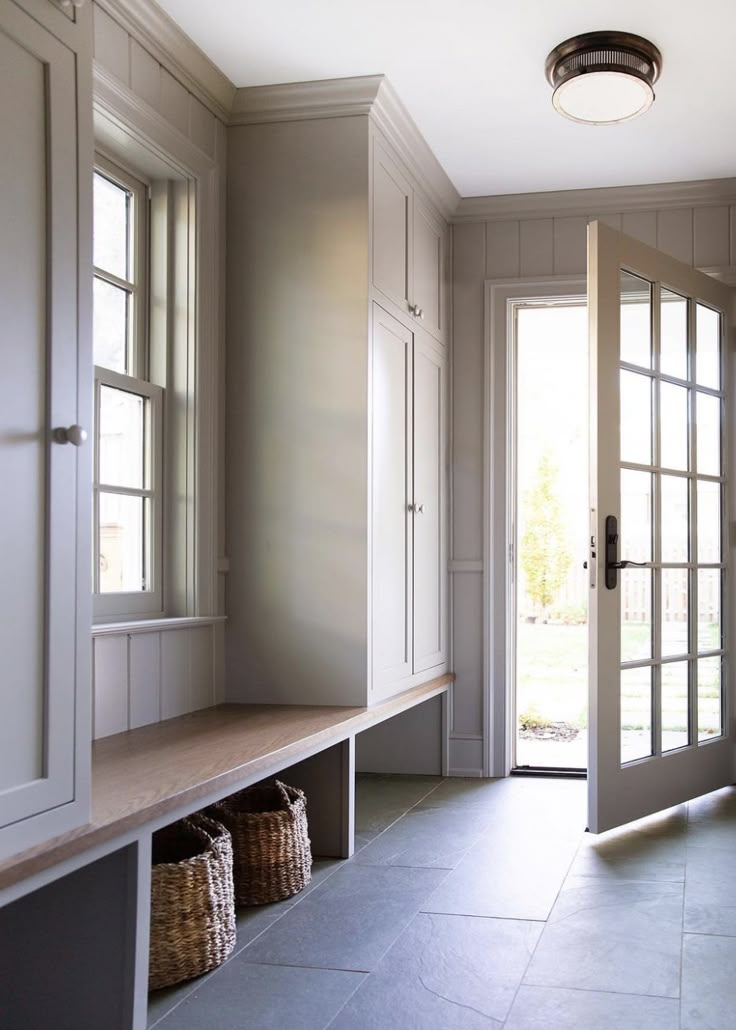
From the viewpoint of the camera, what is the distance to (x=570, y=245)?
468 cm

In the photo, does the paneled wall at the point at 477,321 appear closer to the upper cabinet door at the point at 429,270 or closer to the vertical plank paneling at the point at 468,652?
the vertical plank paneling at the point at 468,652

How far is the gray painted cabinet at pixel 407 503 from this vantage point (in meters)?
3.73

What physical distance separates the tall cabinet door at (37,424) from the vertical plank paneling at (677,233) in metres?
3.23

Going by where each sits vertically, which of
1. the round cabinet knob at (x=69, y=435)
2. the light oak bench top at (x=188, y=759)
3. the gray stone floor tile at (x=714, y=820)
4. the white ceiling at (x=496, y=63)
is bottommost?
the gray stone floor tile at (x=714, y=820)

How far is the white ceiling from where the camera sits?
3.09m

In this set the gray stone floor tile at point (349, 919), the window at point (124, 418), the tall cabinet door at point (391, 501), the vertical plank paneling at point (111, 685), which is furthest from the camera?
the tall cabinet door at point (391, 501)

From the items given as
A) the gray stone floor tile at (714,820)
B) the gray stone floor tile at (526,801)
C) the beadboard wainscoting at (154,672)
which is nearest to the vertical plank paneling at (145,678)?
the beadboard wainscoting at (154,672)

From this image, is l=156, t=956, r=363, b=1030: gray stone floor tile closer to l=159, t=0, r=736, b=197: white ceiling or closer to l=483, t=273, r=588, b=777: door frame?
l=483, t=273, r=588, b=777: door frame

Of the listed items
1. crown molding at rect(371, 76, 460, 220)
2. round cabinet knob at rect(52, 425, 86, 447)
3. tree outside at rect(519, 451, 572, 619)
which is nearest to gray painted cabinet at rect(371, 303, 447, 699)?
crown molding at rect(371, 76, 460, 220)

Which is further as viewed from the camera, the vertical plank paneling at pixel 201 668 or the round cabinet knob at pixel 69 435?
the vertical plank paneling at pixel 201 668

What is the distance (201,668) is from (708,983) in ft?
5.86

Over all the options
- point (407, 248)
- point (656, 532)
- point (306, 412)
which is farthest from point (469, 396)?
point (306, 412)

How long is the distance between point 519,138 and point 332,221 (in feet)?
3.06

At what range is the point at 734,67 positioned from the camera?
3432mm
